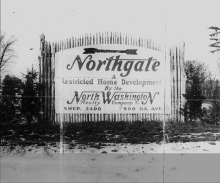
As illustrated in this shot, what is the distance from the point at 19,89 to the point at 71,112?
837mm

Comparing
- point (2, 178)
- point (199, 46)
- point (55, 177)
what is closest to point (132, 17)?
point (199, 46)

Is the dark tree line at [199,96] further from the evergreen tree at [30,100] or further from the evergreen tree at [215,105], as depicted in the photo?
the evergreen tree at [30,100]

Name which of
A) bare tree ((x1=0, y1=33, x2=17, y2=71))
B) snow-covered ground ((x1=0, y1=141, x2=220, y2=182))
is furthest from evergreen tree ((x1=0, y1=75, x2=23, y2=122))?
snow-covered ground ((x1=0, y1=141, x2=220, y2=182))

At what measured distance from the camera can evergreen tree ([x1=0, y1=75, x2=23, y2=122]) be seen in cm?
462

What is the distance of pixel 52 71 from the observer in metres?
4.64

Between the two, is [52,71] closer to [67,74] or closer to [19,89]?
[67,74]

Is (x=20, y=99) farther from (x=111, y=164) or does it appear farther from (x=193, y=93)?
(x=193, y=93)

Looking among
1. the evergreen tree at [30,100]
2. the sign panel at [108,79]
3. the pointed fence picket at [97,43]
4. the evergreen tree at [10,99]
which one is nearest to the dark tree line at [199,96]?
the pointed fence picket at [97,43]

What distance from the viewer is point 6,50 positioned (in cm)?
458

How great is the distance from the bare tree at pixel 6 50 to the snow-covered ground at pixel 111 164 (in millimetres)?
1311

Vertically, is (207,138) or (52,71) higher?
(52,71)

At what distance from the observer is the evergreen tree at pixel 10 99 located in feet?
15.2

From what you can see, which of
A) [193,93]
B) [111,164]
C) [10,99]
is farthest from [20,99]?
[193,93]

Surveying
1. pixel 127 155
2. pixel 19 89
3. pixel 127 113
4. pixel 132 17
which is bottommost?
pixel 127 155
